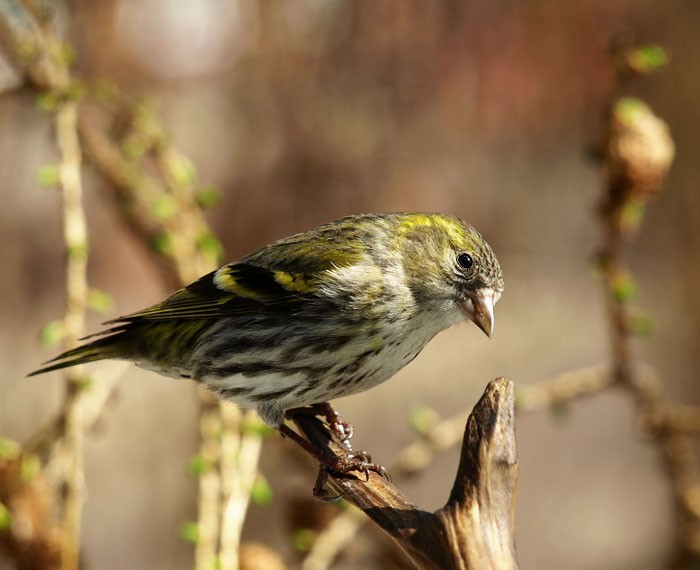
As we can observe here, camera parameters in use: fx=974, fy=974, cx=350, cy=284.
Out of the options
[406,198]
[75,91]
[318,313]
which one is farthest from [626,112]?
[406,198]

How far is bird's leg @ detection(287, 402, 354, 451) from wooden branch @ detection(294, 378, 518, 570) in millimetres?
776

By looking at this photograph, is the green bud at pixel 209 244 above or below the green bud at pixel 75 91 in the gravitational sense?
below

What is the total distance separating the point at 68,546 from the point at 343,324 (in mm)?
786

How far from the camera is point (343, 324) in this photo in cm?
230

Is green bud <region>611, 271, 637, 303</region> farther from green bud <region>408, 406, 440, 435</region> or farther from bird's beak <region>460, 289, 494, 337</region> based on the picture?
green bud <region>408, 406, 440, 435</region>

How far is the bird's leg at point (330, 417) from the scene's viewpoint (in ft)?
7.92

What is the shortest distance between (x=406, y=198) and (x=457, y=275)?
12.1 ft

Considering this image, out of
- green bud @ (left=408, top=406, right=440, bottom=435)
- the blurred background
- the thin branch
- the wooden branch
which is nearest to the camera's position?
the wooden branch

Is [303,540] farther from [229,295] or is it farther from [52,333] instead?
[52,333]

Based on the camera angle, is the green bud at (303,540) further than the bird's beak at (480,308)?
Yes

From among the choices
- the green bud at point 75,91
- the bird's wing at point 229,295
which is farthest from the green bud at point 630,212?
the green bud at point 75,91

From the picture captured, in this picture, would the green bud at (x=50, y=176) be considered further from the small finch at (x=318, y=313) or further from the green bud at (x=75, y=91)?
the small finch at (x=318, y=313)

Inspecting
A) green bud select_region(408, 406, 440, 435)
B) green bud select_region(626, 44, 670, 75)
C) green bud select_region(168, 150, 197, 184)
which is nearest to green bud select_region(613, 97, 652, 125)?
green bud select_region(626, 44, 670, 75)

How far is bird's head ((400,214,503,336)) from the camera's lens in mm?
2361
